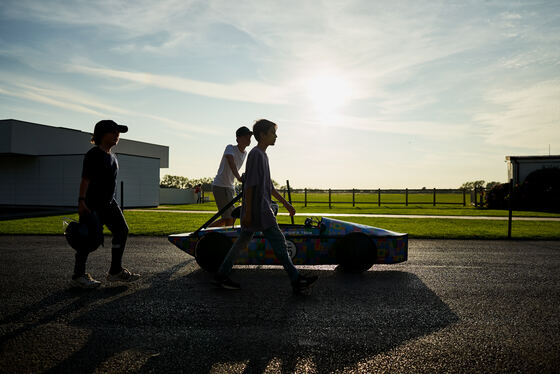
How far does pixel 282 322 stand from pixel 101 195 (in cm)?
255

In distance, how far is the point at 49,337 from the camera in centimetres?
299

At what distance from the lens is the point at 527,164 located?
83.1 feet

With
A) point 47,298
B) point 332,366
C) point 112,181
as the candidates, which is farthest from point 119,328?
point 112,181

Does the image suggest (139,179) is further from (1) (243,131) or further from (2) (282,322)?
(2) (282,322)

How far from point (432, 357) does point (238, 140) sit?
171 inches

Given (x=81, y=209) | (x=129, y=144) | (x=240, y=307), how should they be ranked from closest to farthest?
(x=240, y=307)
(x=81, y=209)
(x=129, y=144)

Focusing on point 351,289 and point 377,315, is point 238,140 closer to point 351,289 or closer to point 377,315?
point 351,289

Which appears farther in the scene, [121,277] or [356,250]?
[356,250]

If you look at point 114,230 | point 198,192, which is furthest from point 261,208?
point 198,192

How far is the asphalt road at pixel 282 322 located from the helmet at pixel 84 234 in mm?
490

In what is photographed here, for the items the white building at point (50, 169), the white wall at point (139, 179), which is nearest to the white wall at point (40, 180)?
the white building at point (50, 169)

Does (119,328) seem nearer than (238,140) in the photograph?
Yes

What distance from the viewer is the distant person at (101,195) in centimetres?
449

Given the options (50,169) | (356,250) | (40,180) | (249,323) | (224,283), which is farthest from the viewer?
(40,180)
